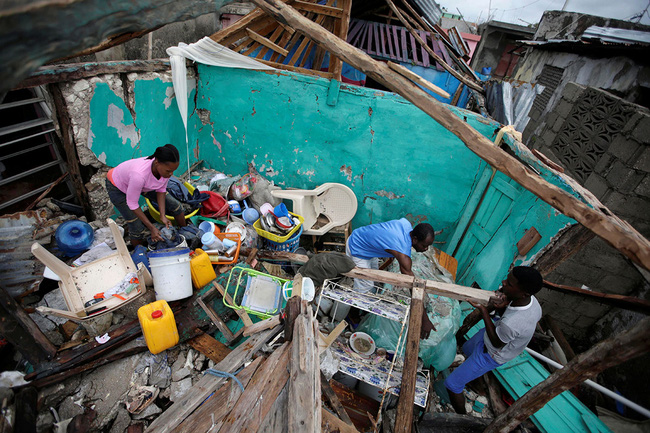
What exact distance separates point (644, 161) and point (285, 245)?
4359mm

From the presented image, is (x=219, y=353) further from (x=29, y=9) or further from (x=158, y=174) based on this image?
(x=29, y=9)

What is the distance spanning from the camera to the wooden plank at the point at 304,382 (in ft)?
4.54

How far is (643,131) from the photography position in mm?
3209

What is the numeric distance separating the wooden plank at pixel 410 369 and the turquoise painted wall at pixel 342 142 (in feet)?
8.50

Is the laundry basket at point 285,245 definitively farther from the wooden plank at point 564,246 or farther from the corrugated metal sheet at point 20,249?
the wooden plank at point 564,246

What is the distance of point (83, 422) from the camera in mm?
2443

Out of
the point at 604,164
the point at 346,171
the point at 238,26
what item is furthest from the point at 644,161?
the point at 238,26

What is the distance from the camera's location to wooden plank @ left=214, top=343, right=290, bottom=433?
1353 mm

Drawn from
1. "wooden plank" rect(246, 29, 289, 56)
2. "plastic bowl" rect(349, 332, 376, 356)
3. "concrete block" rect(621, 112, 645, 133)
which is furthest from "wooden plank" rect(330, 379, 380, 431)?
"wooden plank" rect(246, 29, 289, 56)

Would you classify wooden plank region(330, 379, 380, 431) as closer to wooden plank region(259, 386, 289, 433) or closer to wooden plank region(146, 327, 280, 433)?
wooden plank region(146, 327, 280, 433)

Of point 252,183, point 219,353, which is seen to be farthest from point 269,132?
point 219,353

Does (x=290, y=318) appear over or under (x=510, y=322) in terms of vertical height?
over

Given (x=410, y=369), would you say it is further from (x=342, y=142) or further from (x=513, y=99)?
(x=513, y=99)

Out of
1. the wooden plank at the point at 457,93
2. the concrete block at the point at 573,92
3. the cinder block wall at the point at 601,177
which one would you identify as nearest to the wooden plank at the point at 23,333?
the cinder block wall at the point at 601,177
